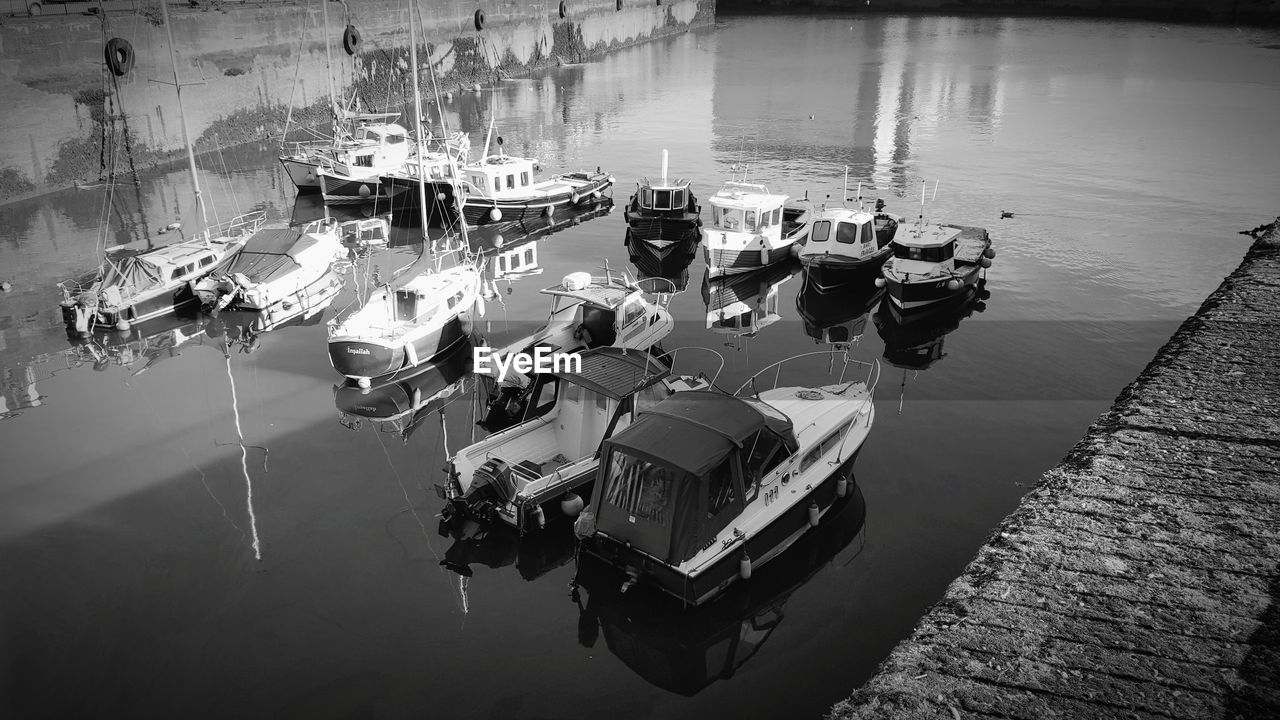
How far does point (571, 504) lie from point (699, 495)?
2.61 m

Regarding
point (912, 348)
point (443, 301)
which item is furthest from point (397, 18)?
point (912, 348)

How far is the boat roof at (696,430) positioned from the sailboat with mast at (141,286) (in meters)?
15.3

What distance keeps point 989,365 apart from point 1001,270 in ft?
24.8

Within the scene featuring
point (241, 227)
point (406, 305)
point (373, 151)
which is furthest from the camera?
point (373, 151)

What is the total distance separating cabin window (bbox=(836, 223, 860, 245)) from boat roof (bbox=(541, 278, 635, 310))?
750 centimetres

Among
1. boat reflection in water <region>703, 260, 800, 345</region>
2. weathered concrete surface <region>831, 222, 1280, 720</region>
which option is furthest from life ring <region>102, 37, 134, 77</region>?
weathered concrete surface <region>831, 222, 1280, 720</region>

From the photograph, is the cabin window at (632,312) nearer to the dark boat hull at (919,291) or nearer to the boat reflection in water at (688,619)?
the boat reflection in water at (688,619)

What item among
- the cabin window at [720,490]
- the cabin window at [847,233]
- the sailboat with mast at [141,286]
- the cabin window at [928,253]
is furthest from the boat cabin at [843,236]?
the sailboat with mast at [141,286]

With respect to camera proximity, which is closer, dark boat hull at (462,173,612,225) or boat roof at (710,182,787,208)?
boat roof at (710,182,787,208)

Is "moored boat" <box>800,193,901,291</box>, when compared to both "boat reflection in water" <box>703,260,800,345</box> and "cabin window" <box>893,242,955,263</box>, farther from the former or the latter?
"boat reflection in water" <box>703,260,800,345</box>

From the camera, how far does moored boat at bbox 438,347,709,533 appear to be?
12.4 metres

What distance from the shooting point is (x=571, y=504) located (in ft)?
40.8

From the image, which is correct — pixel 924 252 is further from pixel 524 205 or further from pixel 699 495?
pixel 524 205

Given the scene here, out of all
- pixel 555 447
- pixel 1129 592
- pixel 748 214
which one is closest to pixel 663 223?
pixel 748 214
